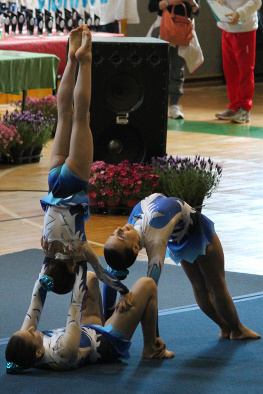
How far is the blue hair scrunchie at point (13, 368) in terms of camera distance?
2.90 meters

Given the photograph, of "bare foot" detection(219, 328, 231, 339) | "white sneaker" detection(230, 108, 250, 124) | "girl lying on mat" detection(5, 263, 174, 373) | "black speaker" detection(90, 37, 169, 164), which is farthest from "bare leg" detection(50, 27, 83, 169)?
"white sneaker" detection(230, 108, 250, 124)

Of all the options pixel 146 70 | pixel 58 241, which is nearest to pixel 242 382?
pixel 58 241

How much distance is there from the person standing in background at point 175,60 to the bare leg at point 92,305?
696 cm

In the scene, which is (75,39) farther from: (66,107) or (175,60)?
(175,60)

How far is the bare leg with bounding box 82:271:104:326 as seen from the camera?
3.19m

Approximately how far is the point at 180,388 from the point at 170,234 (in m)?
0.58

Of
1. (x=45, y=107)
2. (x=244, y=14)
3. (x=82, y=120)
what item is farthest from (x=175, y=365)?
(x=244, y=14)

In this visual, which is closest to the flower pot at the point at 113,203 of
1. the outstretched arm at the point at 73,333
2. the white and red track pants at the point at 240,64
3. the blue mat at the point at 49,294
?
the blue mat at the point at 49,294

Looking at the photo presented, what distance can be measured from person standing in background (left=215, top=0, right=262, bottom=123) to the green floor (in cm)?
32

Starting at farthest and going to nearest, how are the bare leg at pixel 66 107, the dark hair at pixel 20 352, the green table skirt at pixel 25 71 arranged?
the green table skirt at pixel 25 71
the bare leg at pixel 66 107
the dark hair at pixel 20 352

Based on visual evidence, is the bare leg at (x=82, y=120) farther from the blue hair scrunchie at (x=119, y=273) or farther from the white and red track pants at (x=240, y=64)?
the white and red track pants at (x=240, y=64)

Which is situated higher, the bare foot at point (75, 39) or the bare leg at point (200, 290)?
the bare foot at point (75, 39)

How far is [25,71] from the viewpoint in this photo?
8.14 meters

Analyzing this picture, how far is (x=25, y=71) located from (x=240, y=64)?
10.1 feet
